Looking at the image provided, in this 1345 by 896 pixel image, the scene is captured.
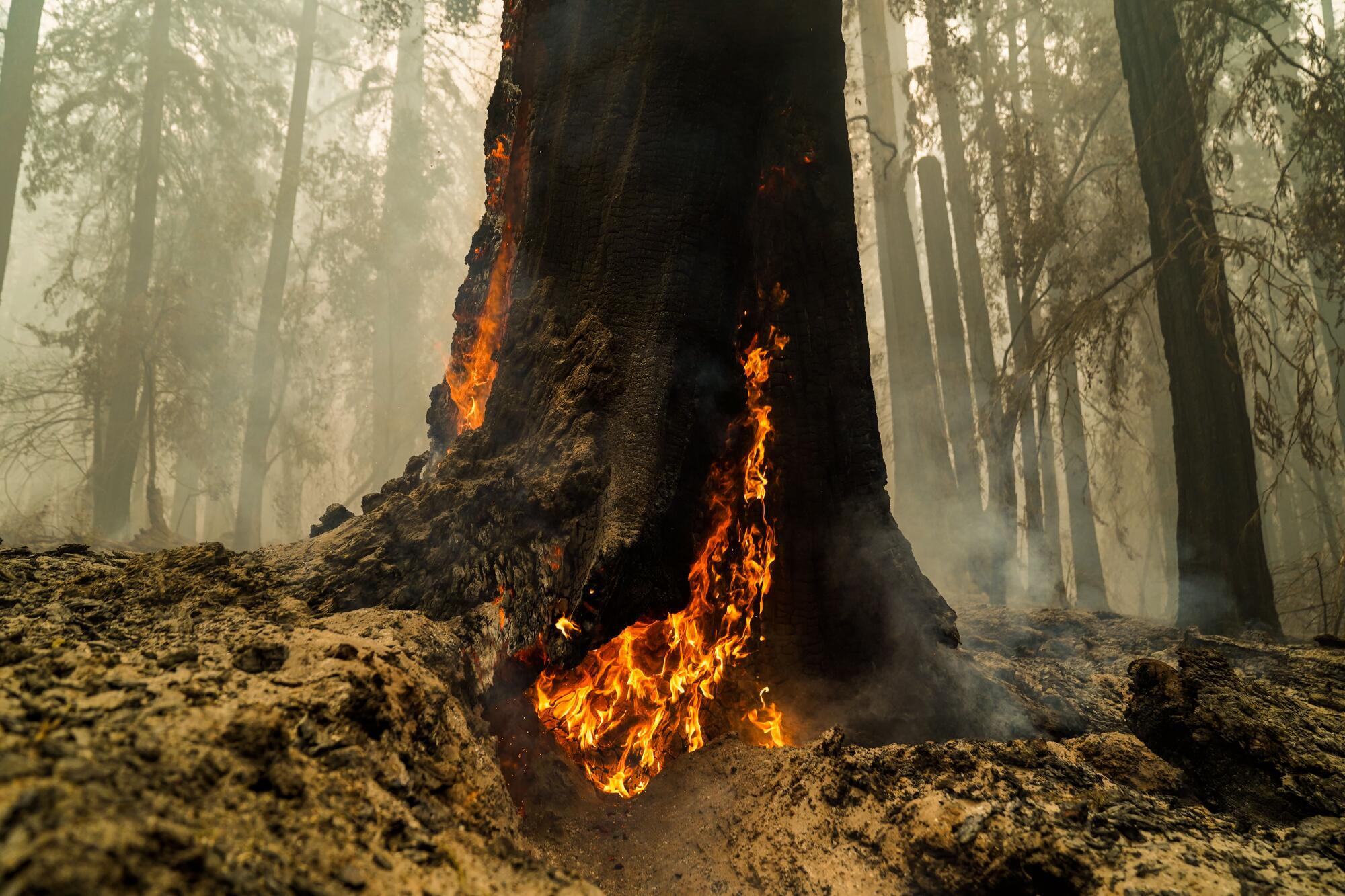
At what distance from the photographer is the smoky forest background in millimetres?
6078

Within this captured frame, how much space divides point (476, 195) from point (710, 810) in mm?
25313

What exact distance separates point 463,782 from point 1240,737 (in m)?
2.84

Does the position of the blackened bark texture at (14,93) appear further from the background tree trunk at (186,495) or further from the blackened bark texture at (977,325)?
the blackened bark texture at (977,325)

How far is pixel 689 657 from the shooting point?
366 centimetres

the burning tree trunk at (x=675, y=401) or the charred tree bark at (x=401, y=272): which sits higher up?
the charred tree bark at (x=401, y=272)

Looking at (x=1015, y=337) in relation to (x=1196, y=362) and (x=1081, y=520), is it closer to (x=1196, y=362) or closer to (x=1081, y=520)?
(x=1196, y=362)

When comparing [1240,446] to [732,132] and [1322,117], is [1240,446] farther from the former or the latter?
[732,132]

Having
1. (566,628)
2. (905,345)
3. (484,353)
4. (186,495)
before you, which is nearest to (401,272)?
(186,495)

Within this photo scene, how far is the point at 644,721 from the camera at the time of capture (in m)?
3.55

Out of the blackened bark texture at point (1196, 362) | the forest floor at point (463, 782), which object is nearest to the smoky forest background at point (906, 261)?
the blackened bark texture at point (1196, 362)

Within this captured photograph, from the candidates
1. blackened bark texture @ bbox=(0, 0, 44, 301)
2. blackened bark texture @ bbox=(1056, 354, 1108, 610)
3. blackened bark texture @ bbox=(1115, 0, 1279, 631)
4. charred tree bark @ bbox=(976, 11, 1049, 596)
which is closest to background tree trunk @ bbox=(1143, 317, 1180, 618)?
blackened bark texture @ bbox=(1056, 354, 1108, 610)

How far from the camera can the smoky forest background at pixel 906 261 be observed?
19.9 feet

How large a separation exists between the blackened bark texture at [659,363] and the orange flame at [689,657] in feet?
0.36

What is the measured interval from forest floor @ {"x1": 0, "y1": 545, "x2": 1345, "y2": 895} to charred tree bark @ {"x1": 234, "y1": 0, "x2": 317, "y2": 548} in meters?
15.6
